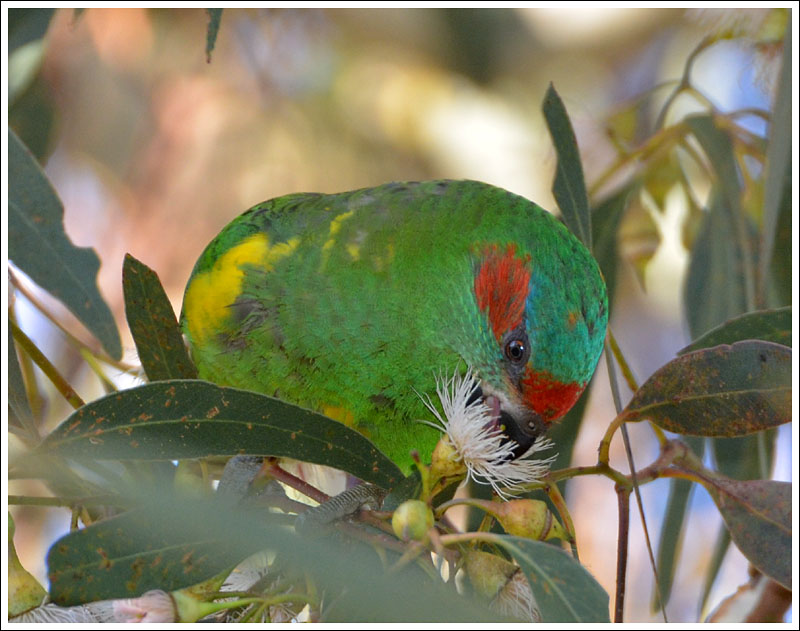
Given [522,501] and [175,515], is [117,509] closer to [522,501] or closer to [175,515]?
[175,515]

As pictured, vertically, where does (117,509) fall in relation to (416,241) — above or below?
below

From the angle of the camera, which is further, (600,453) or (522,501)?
(600,453)

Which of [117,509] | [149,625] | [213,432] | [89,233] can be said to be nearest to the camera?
[149,625]

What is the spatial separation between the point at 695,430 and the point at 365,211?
68cm

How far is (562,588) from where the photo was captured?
0.78 meters

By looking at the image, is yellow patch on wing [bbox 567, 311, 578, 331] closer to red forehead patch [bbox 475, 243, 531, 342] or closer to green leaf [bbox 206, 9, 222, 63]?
red forehead patch [bbox 475, 243, 531, 342]

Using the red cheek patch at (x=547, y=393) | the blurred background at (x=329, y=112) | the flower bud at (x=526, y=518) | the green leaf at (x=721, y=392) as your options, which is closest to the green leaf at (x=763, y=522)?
the green leaf at (x=721, y=392)

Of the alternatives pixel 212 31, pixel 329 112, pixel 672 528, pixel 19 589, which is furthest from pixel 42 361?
pixel 329 112

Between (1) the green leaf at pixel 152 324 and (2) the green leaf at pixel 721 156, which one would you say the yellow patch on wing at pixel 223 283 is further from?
(2) the green leaf at pixel 721 156

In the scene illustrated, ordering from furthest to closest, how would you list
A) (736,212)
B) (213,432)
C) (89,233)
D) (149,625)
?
(89,233), (736,212), (213,432), (149,625)

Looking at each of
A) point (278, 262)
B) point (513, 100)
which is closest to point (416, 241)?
point (278, 262)

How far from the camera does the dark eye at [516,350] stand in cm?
124

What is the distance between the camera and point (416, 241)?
133 centimetres

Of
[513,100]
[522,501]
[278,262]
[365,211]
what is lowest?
[522,501]
